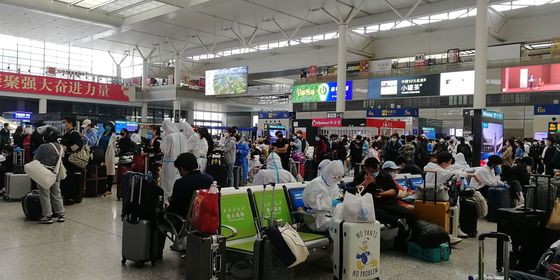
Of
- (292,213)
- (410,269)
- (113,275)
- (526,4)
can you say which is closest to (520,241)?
(410,269)

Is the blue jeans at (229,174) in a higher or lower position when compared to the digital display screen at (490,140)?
lower

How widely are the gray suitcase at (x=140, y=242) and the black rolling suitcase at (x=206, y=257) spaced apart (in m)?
0.93

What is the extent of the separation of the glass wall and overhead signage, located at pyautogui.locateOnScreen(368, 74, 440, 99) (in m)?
18.4

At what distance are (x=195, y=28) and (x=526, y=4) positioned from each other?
14.5m

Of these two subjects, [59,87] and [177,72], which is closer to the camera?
[59,87]

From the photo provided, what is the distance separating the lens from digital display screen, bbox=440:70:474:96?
16.4 m

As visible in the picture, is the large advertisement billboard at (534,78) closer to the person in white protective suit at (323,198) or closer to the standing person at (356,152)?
the standing person at (356,152)

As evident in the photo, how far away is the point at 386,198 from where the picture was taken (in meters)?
5.60

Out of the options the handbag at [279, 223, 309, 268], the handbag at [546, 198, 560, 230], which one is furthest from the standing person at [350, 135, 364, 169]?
the handbag at [279, 223, 309, 268]

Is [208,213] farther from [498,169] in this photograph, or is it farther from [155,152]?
[498,169]

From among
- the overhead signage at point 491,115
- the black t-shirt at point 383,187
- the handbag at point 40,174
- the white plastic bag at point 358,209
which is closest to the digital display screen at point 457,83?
the overhead signage at point 491,115

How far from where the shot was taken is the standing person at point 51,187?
6359 mm

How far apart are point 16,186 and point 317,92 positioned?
47.4ft

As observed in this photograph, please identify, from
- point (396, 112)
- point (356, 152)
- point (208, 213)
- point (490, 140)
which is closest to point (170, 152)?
point (208, 213)
